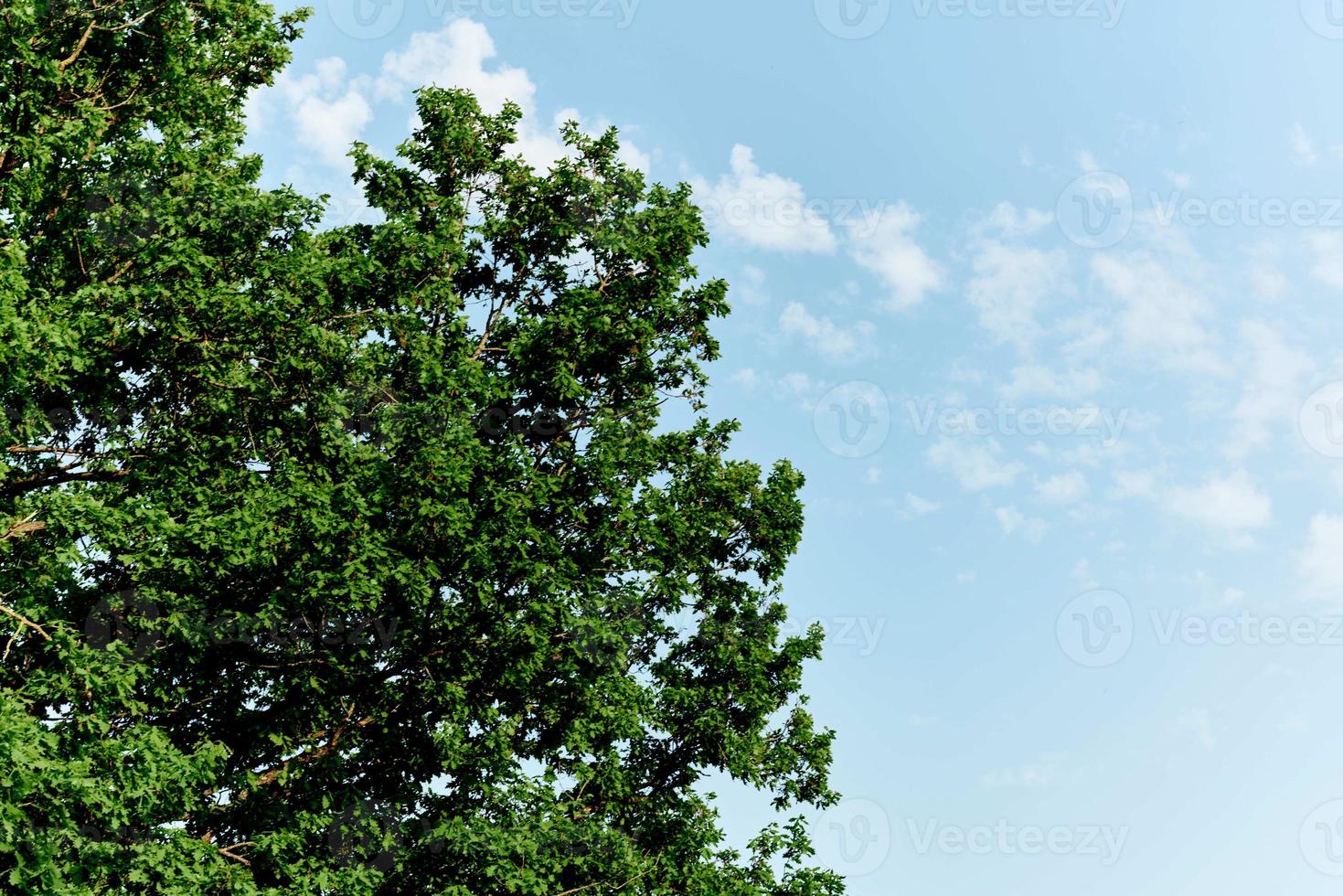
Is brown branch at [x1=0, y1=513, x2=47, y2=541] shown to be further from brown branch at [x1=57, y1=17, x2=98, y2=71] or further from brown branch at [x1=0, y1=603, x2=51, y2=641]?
brown branch at [x1=57, y1=17, x2=98, y2=71]

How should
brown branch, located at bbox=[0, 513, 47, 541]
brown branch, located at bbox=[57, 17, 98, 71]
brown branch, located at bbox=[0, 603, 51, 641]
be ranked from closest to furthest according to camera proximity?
brown branch, located at bbox=[0, 603, 51, 641] < brown branch, located at bbox=[0, 513, 47, 541] < brown branch, located at bbox=[57, 17, 98, 71]

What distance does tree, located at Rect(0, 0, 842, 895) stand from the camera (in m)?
16.7

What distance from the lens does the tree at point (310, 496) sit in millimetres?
16688

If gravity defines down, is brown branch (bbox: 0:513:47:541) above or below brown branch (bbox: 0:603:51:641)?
above

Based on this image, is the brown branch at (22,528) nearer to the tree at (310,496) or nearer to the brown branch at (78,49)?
the tree at (310,496)

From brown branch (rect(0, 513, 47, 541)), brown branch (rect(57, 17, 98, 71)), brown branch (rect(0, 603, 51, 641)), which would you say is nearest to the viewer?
brown branch (rect(0, 603, 51, 641))

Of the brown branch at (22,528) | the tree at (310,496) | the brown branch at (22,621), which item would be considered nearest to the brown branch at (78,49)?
the tree at (310,496)

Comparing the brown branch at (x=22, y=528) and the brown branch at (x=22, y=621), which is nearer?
the brown branch at (x=22, y=621)

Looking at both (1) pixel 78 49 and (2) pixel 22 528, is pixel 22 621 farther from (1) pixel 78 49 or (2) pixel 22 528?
(1) pixel 78 49

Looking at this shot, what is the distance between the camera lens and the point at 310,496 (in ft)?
58.5

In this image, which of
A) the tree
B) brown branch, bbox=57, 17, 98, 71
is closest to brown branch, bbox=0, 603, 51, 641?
the tree

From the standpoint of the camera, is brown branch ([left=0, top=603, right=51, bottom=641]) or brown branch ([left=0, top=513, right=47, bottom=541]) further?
brown branch ([left=0, top=513, right=47, bottom=541])

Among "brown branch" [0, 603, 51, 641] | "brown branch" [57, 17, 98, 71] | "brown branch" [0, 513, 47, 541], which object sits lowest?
"brown branch" [0, 603, 51, 641]

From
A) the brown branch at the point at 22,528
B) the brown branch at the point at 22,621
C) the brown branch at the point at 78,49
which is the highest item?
the brown branch at the point at 78,49
